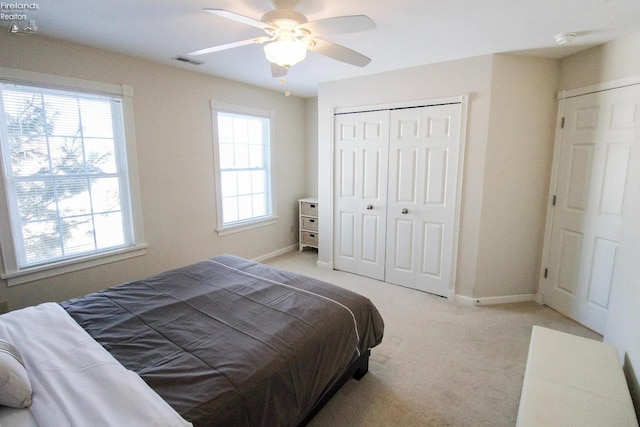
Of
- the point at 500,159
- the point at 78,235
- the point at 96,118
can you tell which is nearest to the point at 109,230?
the point at 78,235

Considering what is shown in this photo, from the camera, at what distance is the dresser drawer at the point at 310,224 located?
478 centimetres

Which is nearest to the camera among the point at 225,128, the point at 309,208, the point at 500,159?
the point at 500,159

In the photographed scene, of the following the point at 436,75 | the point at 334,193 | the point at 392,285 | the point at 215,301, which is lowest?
the point at 392,285

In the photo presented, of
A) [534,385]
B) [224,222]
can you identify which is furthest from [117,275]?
[534,385]

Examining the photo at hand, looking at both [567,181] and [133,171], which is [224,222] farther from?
[567,181]

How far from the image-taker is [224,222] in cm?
408

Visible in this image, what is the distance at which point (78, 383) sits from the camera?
3.90 feet

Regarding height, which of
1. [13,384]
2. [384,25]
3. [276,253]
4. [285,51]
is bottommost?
[276,253]

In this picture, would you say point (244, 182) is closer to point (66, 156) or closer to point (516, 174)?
point (66, 156)

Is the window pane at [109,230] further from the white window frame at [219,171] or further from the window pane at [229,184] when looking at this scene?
the window pane at [229,184]

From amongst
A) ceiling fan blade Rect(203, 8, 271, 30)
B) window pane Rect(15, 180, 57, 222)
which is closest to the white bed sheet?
window pane Rect(15, 180, 57, 222)

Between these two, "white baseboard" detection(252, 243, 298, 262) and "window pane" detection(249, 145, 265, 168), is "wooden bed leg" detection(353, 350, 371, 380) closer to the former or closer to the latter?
"white baseboard" detection(252, 243, 298, 262)

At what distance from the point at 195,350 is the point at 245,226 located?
2.92 m

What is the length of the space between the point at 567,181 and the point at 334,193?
245cm
